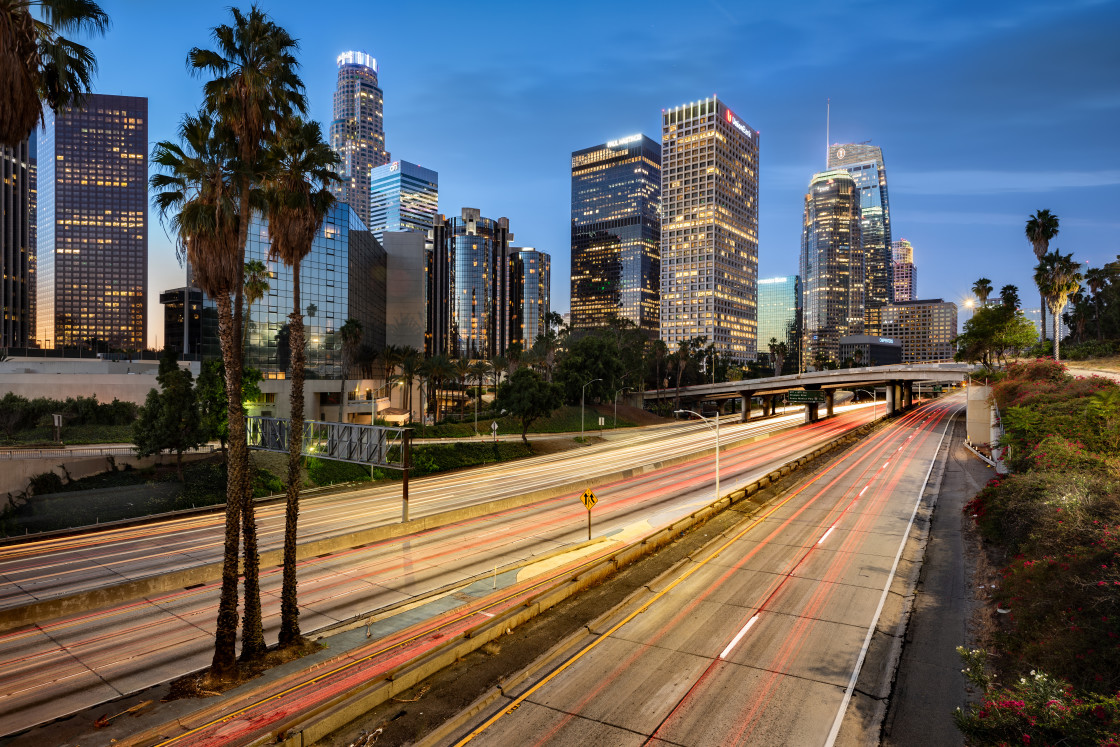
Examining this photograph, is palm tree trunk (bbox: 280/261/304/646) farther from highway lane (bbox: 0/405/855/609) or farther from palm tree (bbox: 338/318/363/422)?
palm tree (bbox: 338/318/363/422)

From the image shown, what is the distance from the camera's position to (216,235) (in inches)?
570

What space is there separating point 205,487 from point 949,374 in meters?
92.9

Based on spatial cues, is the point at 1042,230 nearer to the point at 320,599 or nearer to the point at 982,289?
the point at 982,289

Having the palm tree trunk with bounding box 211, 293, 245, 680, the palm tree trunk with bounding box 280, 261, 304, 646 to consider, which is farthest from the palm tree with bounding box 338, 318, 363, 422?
the palm tree trunk with bounding box 211, 293, 245, 680

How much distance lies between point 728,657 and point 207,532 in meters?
28.2

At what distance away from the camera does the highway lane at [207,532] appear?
73.7 feet

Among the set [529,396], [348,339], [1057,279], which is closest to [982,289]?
[1057,279]

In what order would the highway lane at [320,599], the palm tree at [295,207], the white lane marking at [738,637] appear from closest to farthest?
the highway lane at [320,599], the white lane marking at [738,637], the palm tree at [295,207]

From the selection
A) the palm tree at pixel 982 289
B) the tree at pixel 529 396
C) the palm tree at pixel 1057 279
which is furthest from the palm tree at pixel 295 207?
the palm tree at pixel 982 289

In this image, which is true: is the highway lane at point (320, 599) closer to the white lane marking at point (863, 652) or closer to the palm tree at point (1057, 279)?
the white lane marking at point (863, 652)

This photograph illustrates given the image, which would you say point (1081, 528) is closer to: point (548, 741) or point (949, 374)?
point (548, 741)

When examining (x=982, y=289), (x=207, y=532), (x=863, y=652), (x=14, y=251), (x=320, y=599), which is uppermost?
(x=14, y=251)

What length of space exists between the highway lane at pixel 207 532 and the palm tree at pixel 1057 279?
200 ft

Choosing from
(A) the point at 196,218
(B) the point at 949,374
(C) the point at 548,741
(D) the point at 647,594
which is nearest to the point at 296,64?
(A) the point at 196,218
